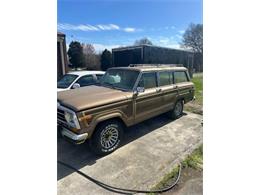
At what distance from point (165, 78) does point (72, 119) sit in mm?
2657

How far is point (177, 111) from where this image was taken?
5285mm

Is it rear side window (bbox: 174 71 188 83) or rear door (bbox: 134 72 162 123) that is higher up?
rear side window (bbox: 174 71 188 83)

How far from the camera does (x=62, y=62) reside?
9.80 m

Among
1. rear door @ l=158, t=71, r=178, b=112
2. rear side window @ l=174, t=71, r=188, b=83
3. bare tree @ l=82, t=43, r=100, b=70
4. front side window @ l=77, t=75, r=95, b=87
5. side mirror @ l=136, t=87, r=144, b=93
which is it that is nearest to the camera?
side mirror @ l=136, t=87, r=144, b=93

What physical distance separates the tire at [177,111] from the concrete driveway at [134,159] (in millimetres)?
Answer: 557

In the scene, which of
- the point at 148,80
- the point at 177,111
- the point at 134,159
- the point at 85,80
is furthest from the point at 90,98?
the point at 85,80

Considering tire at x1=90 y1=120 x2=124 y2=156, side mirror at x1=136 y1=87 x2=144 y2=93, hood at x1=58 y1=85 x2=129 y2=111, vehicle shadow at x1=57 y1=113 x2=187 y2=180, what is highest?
side mirror at x1=136 y1=87 x2=144 y2=93

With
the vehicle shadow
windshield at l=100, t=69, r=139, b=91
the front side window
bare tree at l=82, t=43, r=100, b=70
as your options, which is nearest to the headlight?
the vehicle shadow

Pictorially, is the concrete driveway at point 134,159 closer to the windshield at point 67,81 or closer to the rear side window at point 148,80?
the rear side window at point 148,80

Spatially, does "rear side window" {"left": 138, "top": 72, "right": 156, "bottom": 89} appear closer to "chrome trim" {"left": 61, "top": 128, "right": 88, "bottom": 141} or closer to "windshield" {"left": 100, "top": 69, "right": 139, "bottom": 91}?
"windshield" {"left": 100, "top": 69, "right": 139, "bottom": 91}

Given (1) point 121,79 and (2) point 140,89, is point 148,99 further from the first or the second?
(1) point 121,79

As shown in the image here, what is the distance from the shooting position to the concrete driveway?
2555 millimetres
